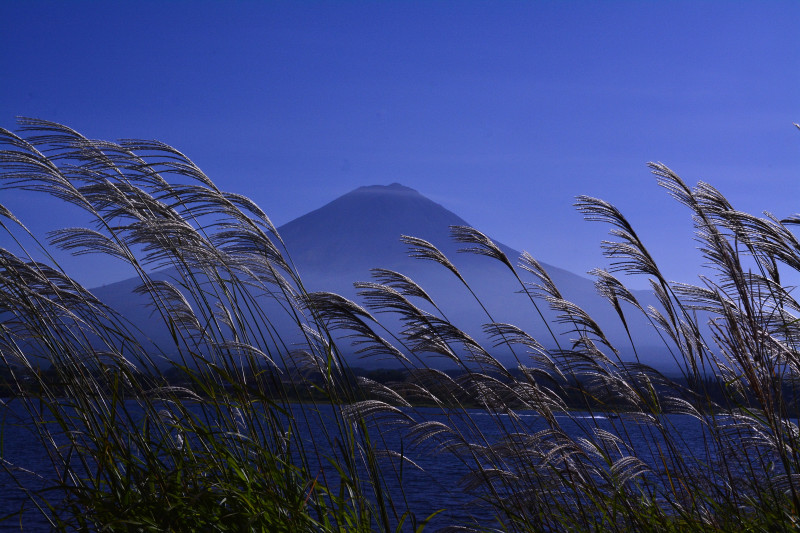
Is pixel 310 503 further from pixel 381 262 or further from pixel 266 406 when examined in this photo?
pixel 381 262

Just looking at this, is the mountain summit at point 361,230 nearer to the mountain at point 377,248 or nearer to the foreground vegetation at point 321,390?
the mountain at point 377,248

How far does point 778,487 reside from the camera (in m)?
2.28

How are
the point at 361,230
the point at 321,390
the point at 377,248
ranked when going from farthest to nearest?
the point at 361,230 < the point at 377,248 < the point at 321,390

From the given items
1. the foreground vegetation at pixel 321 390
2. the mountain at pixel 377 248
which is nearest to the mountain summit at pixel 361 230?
the mountain at pixel 377 248

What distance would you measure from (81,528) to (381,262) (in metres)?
142

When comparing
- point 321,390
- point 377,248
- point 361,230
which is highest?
point 361,230

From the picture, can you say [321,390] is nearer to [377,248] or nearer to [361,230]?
[377,248]

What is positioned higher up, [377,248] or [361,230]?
[361,230]

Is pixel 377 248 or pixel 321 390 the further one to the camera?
pixel 377 248

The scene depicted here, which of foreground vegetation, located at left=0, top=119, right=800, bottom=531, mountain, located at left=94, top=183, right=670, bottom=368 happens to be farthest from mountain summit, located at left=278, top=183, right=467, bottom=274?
foreground vegetation, located at left=0, top=119, right=800, bottom=531

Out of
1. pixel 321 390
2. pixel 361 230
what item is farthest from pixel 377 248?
pixel 321 390

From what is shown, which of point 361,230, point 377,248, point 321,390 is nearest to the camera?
point 321,390

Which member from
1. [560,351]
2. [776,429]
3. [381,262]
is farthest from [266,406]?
[381,262]

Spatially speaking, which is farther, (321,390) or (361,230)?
(361,230)
